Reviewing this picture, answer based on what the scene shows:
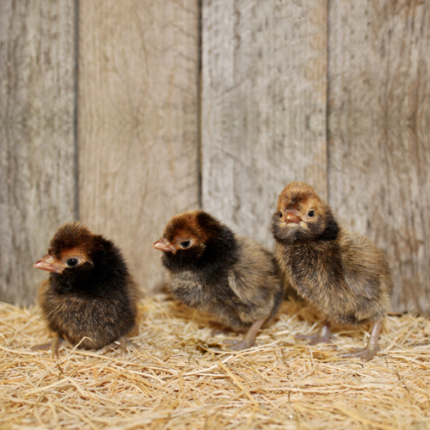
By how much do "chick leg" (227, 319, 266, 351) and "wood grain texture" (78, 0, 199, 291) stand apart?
3.40 ft

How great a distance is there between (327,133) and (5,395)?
2.72 m

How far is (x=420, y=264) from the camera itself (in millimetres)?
3137

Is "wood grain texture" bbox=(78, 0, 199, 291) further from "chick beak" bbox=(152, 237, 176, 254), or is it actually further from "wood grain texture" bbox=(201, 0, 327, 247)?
"chick beak" bbox=(152, 237, 176, 254)

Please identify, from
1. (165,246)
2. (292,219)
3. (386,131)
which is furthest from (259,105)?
(165,246)

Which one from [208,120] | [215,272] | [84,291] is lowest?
[84,291]

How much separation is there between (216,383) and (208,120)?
202 cm

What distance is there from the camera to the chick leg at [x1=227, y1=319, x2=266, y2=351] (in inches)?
108

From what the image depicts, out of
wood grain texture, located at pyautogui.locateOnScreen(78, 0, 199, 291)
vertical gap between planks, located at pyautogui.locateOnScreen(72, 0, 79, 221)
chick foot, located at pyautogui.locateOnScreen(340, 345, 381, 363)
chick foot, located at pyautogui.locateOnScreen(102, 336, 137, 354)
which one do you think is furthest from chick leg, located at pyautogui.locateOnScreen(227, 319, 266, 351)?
vertical gap between planks, located at pyautogui.locateOnScreen(72, 0, 79, 221)

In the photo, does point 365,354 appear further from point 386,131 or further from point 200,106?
point 200,106

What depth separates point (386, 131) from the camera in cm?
311

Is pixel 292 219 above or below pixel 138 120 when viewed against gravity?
below

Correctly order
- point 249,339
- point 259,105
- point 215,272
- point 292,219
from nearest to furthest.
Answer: point 292,219 < point 215,272 < point 249,339 < point 259,105

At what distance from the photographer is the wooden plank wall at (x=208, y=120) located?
3.08 m

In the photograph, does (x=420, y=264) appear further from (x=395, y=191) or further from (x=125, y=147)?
(x=125, y=147)
